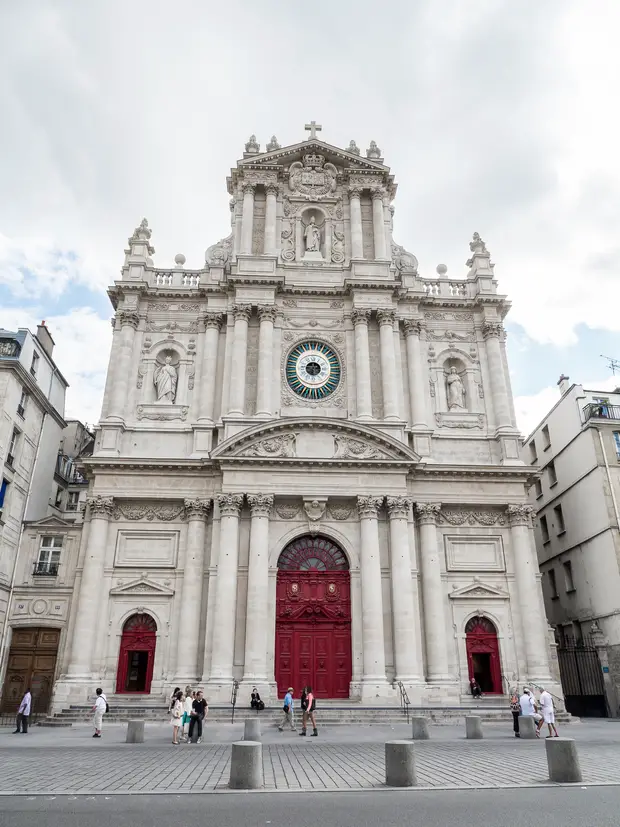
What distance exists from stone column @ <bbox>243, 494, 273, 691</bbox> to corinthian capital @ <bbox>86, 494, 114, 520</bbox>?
20.9 ft

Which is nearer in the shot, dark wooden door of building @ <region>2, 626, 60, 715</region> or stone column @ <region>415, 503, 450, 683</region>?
stone column @ <region>415, 503, 450, 683</region>

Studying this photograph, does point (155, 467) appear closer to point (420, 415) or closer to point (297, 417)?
point (297, 417)

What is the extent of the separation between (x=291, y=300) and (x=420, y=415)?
9240mm

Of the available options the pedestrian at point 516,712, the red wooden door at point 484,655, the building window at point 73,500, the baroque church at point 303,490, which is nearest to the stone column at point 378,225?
the baroque church at point 303,490

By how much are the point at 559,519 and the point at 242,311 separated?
2163 centimetres

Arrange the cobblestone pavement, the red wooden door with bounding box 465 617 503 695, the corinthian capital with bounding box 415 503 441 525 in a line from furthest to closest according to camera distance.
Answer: the corinthian capital with bounding box 415 503 441 525, the red wooden door with bounding box 465 617 503 695, the cobblestone pavement

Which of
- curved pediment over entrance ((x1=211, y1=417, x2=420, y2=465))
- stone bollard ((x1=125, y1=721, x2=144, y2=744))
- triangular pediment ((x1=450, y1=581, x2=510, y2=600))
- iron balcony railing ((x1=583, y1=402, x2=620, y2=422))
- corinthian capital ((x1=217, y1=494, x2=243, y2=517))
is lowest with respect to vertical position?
stone bollard ((x1=125, y1=721, x2=144, y2=744))

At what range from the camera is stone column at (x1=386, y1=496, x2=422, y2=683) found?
25.6 meters

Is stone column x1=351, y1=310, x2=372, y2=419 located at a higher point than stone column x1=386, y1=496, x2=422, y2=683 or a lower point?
higher

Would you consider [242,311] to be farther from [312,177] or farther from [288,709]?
[288,709]

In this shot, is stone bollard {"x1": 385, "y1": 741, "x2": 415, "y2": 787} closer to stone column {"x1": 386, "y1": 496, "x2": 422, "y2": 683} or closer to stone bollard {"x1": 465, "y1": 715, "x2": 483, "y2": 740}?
stone bollard {"x1": 465, "y1": 715, "x2": 483, "y2": 740}

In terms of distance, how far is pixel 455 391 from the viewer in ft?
107

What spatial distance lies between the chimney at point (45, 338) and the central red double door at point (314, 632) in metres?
18.7

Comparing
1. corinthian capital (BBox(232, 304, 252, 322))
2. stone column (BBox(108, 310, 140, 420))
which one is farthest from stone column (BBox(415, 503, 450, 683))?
stone column (BBox(108, 310, 140, 420))
